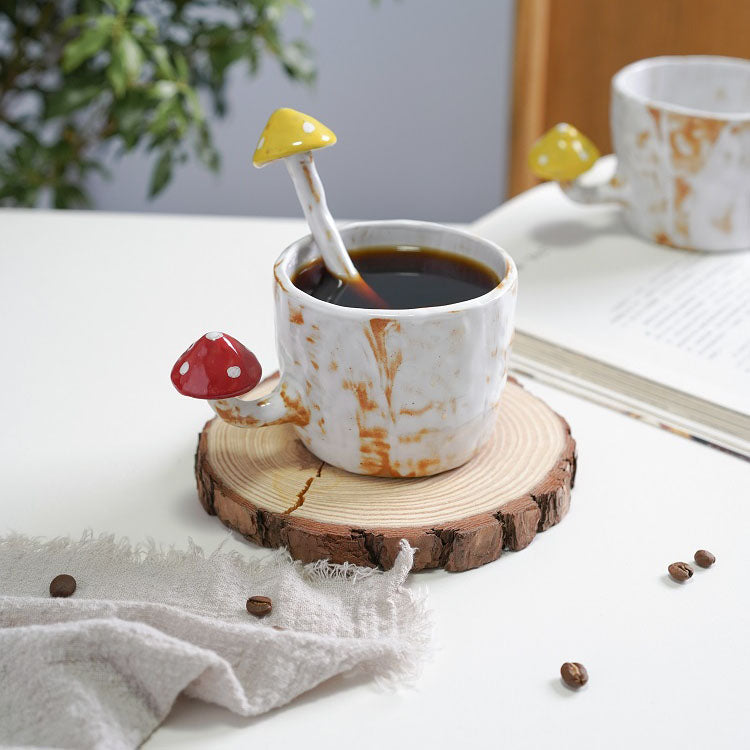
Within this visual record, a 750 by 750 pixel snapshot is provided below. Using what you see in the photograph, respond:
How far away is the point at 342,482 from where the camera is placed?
0.65 meters

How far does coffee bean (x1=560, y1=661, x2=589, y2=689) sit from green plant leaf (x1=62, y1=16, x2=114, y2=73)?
1.02 m

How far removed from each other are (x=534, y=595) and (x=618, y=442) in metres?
0.19

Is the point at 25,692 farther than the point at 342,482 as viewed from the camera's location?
No

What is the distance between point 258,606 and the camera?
566 mm

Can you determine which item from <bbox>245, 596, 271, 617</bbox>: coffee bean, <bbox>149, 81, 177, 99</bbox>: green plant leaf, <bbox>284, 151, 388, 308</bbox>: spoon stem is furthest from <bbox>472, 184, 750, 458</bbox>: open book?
<bbox>149, 81, 177, 99</bbox>: green plant leaf

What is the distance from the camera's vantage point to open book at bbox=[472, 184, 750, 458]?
782 mm

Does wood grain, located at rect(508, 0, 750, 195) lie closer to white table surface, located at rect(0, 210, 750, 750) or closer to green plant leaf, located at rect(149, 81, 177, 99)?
green plant leaf, located at rect(149, 81, 177, 99)

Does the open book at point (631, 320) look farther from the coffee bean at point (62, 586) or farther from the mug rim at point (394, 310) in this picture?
the coffee bean at point (62, 586)

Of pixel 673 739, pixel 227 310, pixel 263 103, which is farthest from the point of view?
pixel 263 103

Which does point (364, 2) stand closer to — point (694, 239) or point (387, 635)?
point (694, 239)

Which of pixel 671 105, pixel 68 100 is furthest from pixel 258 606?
pixel 68 100

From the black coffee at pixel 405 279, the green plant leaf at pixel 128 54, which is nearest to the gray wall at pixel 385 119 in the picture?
the green plant leaf at pixel 128 54

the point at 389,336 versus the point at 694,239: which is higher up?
the point at 389,336

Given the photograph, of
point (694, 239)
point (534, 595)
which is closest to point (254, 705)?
point (534, 595)
